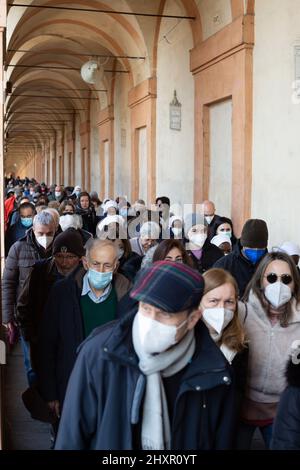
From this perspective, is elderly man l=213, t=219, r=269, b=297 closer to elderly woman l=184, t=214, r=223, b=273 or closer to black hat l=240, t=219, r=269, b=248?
black hat l=240, t=219, r=269, b=248

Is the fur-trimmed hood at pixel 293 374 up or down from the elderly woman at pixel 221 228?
down

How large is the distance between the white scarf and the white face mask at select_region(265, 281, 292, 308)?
1473 millimetres

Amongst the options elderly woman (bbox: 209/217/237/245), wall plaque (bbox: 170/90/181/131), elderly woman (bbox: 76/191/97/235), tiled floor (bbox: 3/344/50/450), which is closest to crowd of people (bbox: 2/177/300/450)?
tiled floor (bbox: 3/344/50/450)

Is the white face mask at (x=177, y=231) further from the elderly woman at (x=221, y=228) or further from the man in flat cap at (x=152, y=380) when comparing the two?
the man in flat cap at (x=152, y=380)

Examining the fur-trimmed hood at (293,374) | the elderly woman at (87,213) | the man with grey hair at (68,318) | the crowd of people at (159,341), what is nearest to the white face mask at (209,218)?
the elderly woman at (87,213)

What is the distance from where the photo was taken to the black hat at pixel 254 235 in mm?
6062

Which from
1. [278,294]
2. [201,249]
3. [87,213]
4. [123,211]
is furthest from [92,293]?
[87,213]

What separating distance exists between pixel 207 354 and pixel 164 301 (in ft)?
1.05

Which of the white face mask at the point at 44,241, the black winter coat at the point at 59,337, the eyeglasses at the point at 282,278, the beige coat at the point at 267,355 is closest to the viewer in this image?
the beige coat at the point at 267,355

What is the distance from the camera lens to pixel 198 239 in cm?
700

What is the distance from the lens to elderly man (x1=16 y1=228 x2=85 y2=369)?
203 inches

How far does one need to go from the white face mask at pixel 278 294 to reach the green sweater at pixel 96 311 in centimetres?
101

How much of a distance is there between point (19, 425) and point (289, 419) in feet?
11.6
